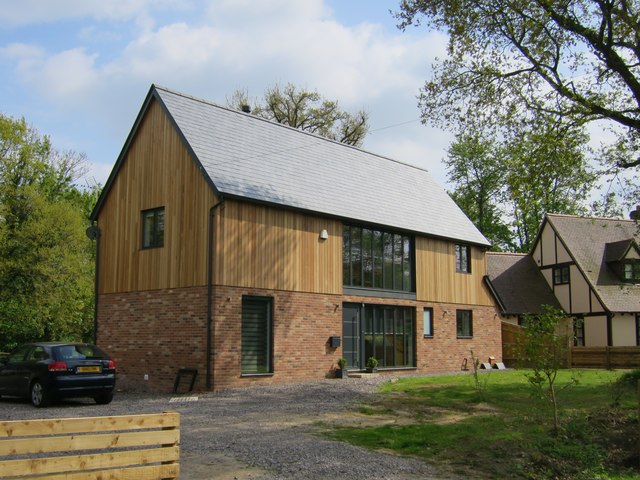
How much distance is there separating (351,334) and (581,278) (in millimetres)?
17640

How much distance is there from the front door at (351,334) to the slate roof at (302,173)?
125 inches

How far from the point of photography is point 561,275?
36750 mm

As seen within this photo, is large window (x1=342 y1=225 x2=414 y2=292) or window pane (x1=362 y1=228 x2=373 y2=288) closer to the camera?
large window (x1=342 y1=225 x2=414 y2=292)

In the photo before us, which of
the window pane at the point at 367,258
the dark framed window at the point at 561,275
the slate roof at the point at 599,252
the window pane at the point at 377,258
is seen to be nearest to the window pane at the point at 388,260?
the window pane at the point at 377,258

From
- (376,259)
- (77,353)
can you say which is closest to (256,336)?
(77,353)

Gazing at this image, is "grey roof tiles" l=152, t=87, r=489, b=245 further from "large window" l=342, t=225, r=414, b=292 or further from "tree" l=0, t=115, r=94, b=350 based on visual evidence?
"tree" l=0, t=115, r=94, b=350

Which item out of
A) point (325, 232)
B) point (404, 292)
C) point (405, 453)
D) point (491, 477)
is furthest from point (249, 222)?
point (491, 477)

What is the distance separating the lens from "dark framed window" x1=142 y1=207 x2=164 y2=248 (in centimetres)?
2089

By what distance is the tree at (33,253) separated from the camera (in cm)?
3534

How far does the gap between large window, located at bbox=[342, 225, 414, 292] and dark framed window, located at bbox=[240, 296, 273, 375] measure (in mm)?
4048

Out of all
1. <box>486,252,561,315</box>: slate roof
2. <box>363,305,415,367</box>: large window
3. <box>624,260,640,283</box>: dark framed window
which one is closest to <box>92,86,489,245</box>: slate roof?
<box>363,305,415,367</box>: large window

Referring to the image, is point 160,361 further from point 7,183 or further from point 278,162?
point 7,183

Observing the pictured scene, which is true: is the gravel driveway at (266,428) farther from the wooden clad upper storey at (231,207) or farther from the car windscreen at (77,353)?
the wooden clad upper storey at (231,207)

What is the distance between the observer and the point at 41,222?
36.0m
